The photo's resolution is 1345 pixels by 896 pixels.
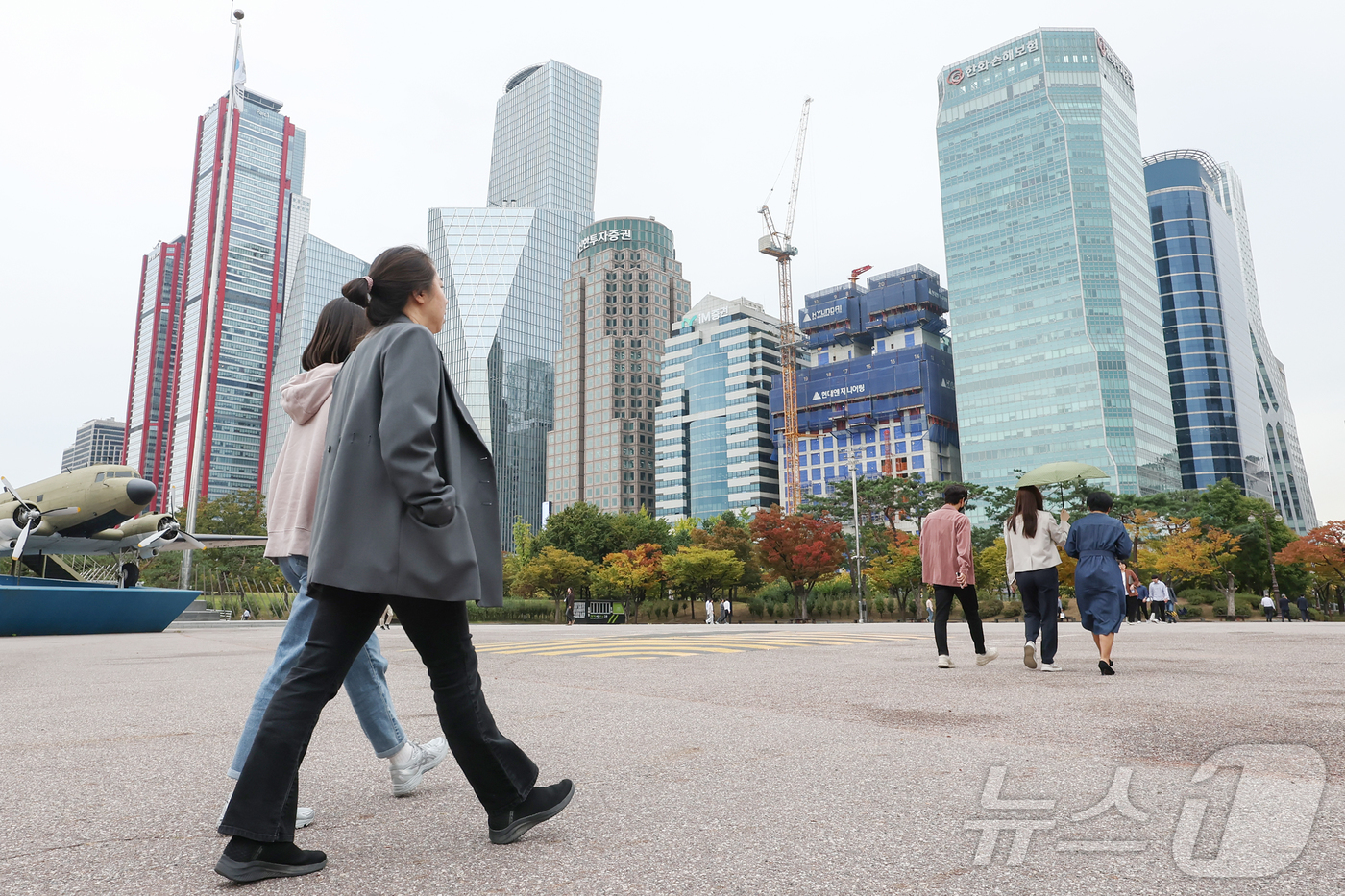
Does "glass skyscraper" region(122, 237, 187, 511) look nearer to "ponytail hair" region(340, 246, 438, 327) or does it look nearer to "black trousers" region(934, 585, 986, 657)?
"black trousers" region(934, 585, 986, 657)

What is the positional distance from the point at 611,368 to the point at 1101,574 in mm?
130976

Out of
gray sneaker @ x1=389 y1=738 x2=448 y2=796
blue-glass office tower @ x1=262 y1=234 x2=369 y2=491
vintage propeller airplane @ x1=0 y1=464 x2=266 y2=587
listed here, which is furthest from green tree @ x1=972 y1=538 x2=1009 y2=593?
blue-glass office tower @ x1=262 y1=234 x2=369 y2=491

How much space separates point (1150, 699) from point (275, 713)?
4.68 metres

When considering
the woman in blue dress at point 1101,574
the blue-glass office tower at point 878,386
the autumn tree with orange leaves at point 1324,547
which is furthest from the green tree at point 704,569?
the blue-glass office tower at point 878,386

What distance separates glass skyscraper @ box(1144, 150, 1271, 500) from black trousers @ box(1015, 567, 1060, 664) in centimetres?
11108

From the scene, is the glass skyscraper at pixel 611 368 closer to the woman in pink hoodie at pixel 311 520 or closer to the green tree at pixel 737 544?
the green tree at pixel 737 544

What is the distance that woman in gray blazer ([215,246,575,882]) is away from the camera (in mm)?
2068

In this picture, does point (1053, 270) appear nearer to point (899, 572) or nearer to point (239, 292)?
point (899, 572)

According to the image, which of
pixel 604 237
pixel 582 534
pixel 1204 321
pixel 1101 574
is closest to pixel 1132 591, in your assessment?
pixel 1101 574

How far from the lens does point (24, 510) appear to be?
67.2ft

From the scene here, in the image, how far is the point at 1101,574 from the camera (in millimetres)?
6512

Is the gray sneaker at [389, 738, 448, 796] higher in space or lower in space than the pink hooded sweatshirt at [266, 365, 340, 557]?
lower

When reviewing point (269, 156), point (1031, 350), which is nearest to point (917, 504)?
point (1031, 350)

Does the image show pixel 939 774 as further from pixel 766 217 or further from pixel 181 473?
pixel 181 473
